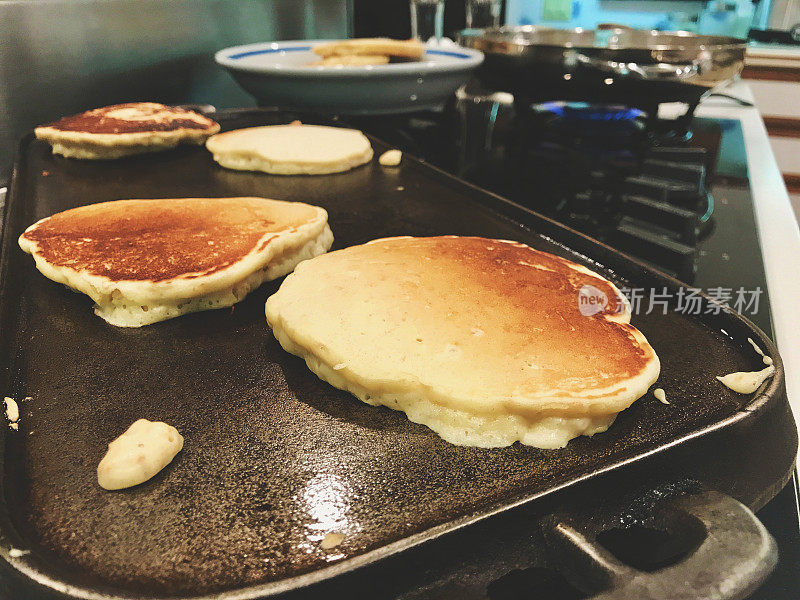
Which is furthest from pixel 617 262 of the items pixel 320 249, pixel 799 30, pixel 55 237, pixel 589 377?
pixel 799 30

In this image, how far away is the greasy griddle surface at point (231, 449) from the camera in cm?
50

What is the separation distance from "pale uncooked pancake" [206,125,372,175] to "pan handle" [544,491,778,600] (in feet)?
3.45

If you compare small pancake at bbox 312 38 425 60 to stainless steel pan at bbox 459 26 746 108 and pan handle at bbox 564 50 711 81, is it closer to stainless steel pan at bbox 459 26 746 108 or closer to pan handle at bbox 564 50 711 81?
stainless steel pan at bbox 459 26 746 108

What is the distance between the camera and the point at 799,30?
3936 mm

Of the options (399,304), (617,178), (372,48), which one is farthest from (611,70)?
(399,304)

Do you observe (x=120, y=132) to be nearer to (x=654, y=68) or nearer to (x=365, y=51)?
(x=365, y=51)

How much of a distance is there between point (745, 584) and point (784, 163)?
146 inches

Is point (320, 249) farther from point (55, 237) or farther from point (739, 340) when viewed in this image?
point (739, 340)

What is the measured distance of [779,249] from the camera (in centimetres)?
125

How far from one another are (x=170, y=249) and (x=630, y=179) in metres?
1.12

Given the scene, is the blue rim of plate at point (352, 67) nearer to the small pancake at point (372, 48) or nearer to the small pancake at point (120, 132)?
the small pancake at point (372, 48)

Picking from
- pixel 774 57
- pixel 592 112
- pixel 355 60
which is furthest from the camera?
pixel 774 57
